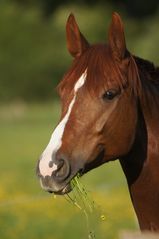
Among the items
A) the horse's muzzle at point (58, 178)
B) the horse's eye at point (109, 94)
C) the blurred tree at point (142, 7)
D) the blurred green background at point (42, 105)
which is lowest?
the blurred tree at point (142, 7)

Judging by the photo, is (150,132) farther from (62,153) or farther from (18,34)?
(18,34)

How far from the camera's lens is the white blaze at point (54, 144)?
15.4ft

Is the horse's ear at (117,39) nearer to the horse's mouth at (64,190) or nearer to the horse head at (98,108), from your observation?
the horse head at (98,108)

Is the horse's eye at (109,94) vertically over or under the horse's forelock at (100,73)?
under

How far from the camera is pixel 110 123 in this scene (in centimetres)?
495

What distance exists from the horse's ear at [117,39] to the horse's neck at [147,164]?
31 centimetres

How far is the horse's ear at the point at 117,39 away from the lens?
495 cm

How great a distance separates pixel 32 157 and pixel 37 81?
88.1 ft

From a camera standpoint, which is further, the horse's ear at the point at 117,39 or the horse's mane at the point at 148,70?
the horse's mane at the point at 148,70

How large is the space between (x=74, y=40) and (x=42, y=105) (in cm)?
3925

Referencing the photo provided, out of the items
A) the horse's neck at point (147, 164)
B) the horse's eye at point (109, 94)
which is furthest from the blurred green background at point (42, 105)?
the horse's eye at point (109, 94)

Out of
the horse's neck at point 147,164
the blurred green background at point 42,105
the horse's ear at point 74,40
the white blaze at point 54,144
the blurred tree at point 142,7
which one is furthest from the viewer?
the blurred tree at point 142,7

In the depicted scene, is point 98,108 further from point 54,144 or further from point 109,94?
point 54,144

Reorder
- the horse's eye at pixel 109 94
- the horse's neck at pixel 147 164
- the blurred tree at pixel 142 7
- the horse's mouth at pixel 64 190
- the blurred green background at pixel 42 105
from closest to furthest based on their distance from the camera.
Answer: the horse's mouth at pixel 64 190 → the horse's eye at pixel 109 94 → the horse's neck at pixel 147 164 → the blurred green background at pixel 42 105 → the blurred tree at pixel 142 7
